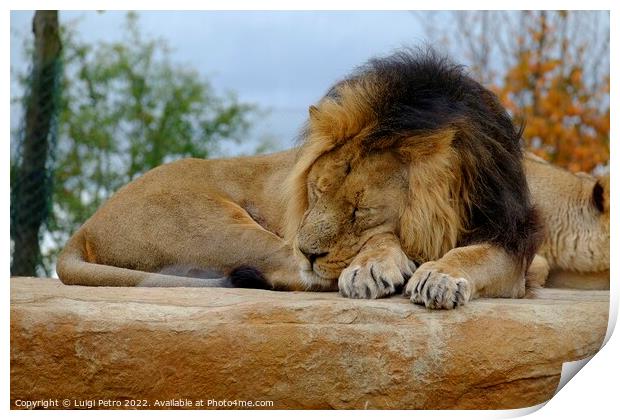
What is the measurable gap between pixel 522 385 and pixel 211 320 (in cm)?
77

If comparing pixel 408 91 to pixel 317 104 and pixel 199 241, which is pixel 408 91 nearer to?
pixel 317 104

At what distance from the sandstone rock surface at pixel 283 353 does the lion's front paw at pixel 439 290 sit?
26 mm

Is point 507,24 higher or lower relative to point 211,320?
higher

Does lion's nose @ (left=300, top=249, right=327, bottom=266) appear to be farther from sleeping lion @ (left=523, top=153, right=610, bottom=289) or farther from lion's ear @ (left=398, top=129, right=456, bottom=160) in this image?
sleeping lion @ (left=523, top=153, right=610, bottom=289)

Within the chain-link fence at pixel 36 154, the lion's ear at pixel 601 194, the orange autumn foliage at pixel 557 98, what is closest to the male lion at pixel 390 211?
the chain-link fence at pixel 36 154

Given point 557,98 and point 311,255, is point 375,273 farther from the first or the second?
point 557,98

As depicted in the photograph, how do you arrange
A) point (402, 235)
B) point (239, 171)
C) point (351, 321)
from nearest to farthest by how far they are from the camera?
point (351, 321)
point (402, 235)
point (239, 171)

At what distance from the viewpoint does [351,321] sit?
7.56 ft

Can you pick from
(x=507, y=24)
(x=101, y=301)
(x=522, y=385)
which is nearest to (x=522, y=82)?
(x=507, y=24)

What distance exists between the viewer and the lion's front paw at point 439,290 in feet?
7.64

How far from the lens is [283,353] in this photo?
2.29m

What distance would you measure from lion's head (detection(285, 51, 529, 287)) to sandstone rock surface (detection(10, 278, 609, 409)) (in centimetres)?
27

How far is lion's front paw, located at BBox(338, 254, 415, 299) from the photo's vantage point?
244 cm

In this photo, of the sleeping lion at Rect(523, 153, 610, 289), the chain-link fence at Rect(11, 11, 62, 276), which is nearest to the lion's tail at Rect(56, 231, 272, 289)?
the chain-link fence at Rect(11, 11, 62, 276)
